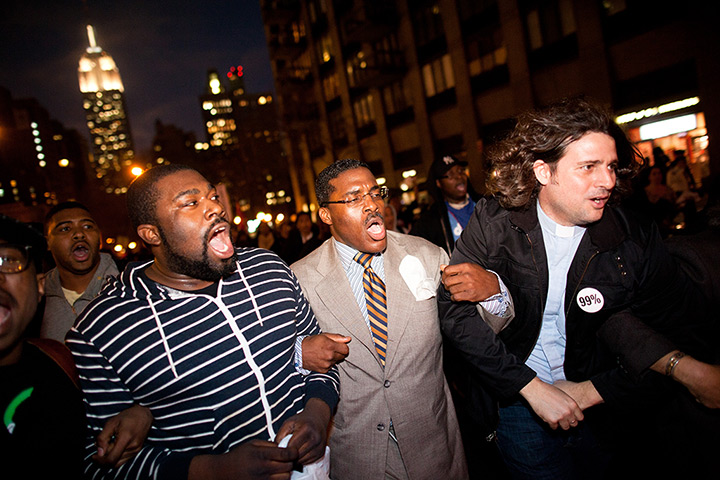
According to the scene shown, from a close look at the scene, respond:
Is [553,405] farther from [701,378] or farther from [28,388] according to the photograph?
[28,388]

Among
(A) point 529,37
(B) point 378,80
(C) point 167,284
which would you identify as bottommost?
(C) point 167,284

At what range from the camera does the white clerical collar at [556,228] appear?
7.93ft

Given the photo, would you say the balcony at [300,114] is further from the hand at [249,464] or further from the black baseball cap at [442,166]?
the hand at [249,464]

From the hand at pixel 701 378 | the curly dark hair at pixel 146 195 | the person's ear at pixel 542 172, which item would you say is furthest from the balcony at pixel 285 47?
the hand at pixel 701 378

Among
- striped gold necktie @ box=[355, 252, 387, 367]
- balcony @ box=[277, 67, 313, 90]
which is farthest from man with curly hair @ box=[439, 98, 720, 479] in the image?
balcony @ box=[277, 67, 313, 90]

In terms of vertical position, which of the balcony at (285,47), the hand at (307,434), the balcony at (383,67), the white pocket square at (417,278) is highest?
the balcony at (285,47)

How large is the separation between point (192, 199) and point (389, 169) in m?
21.6

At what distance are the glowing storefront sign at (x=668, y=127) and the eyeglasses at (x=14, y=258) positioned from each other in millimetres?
15618

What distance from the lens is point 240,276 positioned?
224cm

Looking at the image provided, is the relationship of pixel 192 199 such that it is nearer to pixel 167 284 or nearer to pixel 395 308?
pixel 167 284

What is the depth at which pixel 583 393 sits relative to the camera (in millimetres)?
2250

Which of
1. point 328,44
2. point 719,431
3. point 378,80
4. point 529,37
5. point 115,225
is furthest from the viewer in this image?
point 115,225

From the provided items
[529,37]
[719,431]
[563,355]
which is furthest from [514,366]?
[529,37]

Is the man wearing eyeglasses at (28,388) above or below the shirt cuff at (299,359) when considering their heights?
above
